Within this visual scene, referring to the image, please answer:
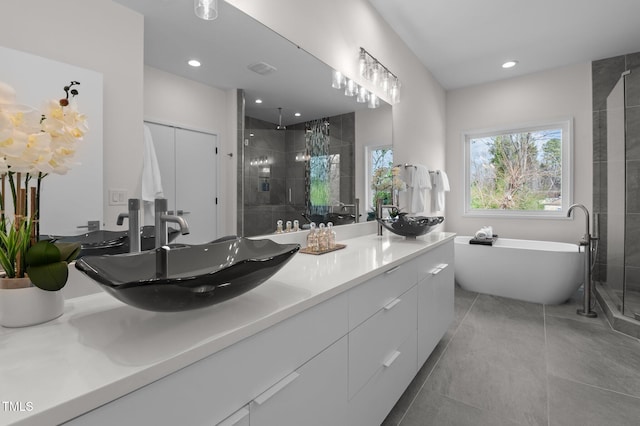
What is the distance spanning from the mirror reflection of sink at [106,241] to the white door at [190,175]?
0.13 meters

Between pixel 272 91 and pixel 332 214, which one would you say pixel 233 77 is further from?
pixel 332 214

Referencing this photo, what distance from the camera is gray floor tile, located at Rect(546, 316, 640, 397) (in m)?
1.86

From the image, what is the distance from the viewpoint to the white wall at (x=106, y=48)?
0.87 metres

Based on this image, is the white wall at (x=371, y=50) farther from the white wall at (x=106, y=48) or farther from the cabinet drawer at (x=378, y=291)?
the cabinet drawer at (x=378, y=291)

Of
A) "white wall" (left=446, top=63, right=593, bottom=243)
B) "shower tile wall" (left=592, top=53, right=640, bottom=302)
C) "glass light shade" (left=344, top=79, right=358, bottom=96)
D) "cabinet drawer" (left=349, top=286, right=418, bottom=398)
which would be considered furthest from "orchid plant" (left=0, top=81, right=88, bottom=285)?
"white wall" (left=446, top=63, right=593, bottom=243)

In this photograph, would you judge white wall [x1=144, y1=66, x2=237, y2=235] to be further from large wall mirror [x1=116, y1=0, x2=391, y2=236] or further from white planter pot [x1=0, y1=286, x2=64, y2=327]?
white planter pot [x1=0, y1=286, x2=64, y2=327]

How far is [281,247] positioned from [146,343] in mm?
573

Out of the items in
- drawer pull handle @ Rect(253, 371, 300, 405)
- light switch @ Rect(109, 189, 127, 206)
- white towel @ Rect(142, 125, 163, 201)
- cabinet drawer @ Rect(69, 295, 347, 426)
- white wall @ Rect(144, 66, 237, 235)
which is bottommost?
drawer pull handle @ Rect(253, 371, 300, 405)

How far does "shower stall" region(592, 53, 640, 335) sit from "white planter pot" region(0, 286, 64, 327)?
138 inches

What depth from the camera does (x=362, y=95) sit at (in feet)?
7.97

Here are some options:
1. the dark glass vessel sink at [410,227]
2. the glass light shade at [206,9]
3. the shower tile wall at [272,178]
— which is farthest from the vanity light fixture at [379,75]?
the glass light shade at [206,9]

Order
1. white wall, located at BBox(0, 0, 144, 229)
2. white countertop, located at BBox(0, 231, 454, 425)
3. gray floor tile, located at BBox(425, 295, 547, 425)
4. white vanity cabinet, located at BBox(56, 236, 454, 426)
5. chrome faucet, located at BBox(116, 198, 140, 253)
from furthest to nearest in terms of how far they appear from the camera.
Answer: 1. gray floor tile, located at BBox(425, 295, 547, 425)
2. chrome faucet, located at BBox(116, 198, 140, 253)
3. white wall, located at BBox(0, 0, 144, 229)
4. white vanity cabinet, located at BBox(56, 236, 454, 426)
5. white countertop, located at BBox(0, 231, 454, 425)

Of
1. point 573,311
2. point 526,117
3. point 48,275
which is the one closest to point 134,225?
point 48,275

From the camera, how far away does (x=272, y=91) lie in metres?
1.68
